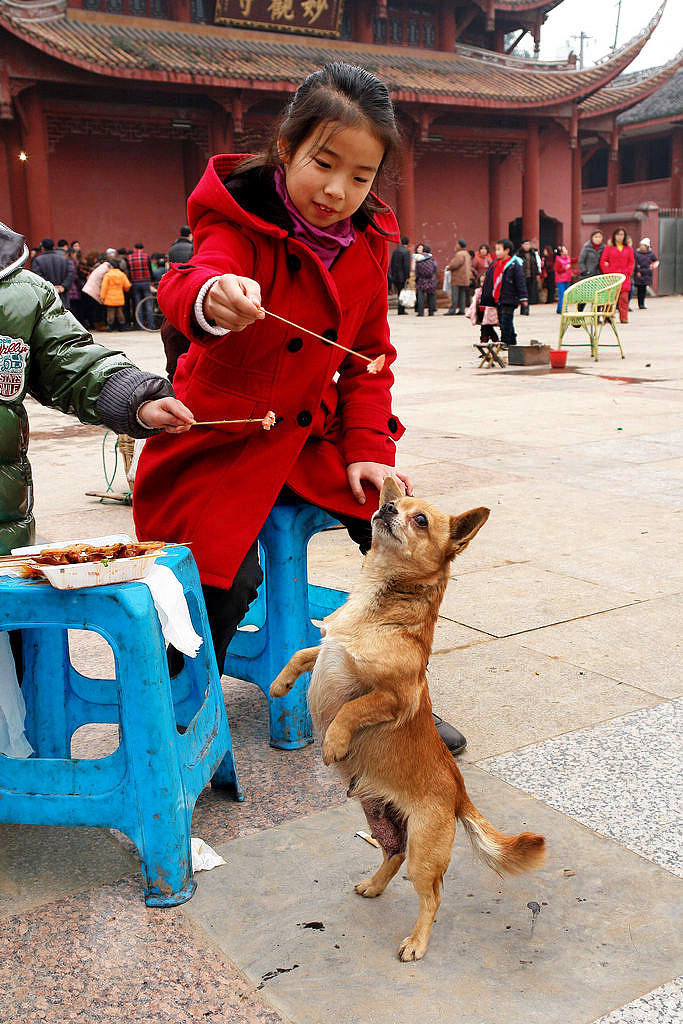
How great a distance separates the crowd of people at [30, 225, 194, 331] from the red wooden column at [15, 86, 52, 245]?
0.64m

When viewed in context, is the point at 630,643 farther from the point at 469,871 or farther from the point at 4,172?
the point at 4,172

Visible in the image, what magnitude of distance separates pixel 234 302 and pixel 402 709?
3.08ft

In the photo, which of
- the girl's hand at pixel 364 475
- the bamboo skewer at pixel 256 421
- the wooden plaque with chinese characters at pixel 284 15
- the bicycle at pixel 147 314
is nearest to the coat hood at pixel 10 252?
the bamboo skewer at pixel 256 421

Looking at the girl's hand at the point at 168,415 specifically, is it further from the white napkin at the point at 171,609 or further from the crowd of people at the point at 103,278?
the crowd of people at the point at 103,278

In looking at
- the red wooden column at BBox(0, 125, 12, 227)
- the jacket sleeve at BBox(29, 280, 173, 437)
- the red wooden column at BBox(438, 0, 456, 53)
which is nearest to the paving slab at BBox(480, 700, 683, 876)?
the jacket sleeve at BBox(29, 280, 173, 437)

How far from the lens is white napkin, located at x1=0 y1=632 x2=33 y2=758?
247 cm

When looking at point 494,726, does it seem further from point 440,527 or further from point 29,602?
point 29,602

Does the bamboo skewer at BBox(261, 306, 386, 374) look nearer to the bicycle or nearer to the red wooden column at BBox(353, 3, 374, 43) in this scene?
the bicycle

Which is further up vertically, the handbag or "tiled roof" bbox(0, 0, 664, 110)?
"tiled roof" bbox(0, 0, 664, 110)

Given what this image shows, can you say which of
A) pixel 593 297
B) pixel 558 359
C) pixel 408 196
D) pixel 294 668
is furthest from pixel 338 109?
pixel 408 196

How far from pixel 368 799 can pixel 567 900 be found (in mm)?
504

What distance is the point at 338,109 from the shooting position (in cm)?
237

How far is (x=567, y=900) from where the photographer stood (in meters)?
2.24

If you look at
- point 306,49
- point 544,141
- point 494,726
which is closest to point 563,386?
point 494,726
